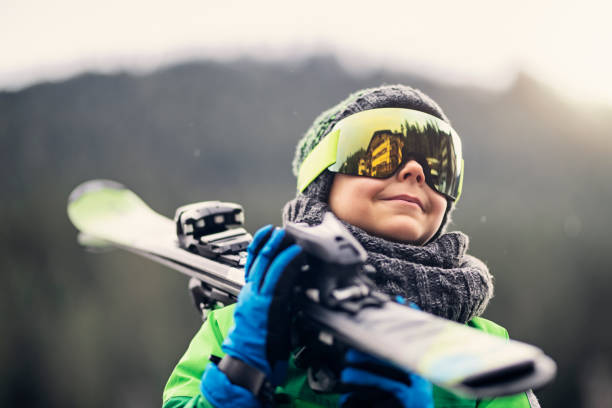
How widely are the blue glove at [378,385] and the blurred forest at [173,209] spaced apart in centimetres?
480

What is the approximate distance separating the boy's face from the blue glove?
394 millimetres

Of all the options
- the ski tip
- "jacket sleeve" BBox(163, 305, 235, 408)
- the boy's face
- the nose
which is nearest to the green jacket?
"jacket sleeve" BBox(163, 305, 235, 408)

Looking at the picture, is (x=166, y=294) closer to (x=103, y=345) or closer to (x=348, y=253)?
(x=103, y=345)

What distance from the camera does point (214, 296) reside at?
123 cm

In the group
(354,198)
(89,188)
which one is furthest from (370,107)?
(89,188)

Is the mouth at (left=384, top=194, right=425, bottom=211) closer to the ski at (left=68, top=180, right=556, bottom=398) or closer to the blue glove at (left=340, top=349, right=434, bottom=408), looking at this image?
the ski at (left=68, top=180, right=556, bottom=398)

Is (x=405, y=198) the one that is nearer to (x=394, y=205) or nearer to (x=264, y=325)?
(x=394, y=205)

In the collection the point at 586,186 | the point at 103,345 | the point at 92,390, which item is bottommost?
the point at 92,390

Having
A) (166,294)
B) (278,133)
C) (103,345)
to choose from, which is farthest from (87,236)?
(103,345)

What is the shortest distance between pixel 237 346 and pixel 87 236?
1.30m

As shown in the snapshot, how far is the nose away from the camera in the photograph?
1019 mm

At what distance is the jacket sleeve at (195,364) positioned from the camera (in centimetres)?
89

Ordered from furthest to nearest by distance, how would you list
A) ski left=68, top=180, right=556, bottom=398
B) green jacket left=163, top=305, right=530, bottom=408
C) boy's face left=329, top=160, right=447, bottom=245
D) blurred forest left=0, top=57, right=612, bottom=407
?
blurred forest left=0, top=57, right=612, bottom=407 < boy's face left=329, top=160, right=447, bottom=245 < green jacket left=163, top=305, right=530, bottom=408 < ski left=68, top=180, right=556, bottom=398

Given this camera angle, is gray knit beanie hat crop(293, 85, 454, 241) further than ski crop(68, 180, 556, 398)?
Yes
